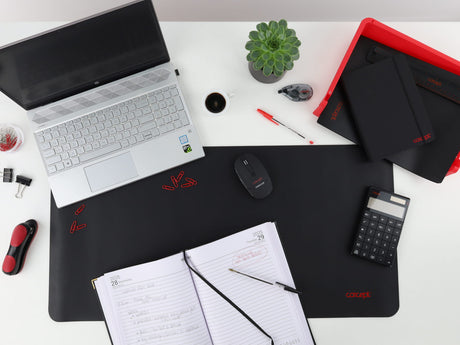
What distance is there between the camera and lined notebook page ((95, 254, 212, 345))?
90cm

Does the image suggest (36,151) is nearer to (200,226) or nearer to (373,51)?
(200,226)

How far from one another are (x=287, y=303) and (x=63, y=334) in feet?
2.14

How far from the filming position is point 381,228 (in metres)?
0.93

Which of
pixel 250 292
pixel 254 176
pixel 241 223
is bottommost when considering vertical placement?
pixel 250 292

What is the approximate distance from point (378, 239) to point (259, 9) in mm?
1095

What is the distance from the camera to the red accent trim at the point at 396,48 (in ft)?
2.89

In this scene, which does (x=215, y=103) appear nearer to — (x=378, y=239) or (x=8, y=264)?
(x=378, y=239)

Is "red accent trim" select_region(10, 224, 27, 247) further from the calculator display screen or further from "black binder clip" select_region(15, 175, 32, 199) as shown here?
the calculator display screen

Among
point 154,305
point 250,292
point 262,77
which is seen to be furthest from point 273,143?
point 154,305

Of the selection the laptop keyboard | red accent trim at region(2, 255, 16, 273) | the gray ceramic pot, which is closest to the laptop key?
the laptop keyboard

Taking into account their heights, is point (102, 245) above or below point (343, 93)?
below

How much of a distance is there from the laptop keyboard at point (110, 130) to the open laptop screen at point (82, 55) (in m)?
0.09

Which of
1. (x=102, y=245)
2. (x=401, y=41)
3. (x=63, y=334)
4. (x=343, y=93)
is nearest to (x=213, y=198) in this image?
(x=102, y=245)

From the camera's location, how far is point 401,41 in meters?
0.91
